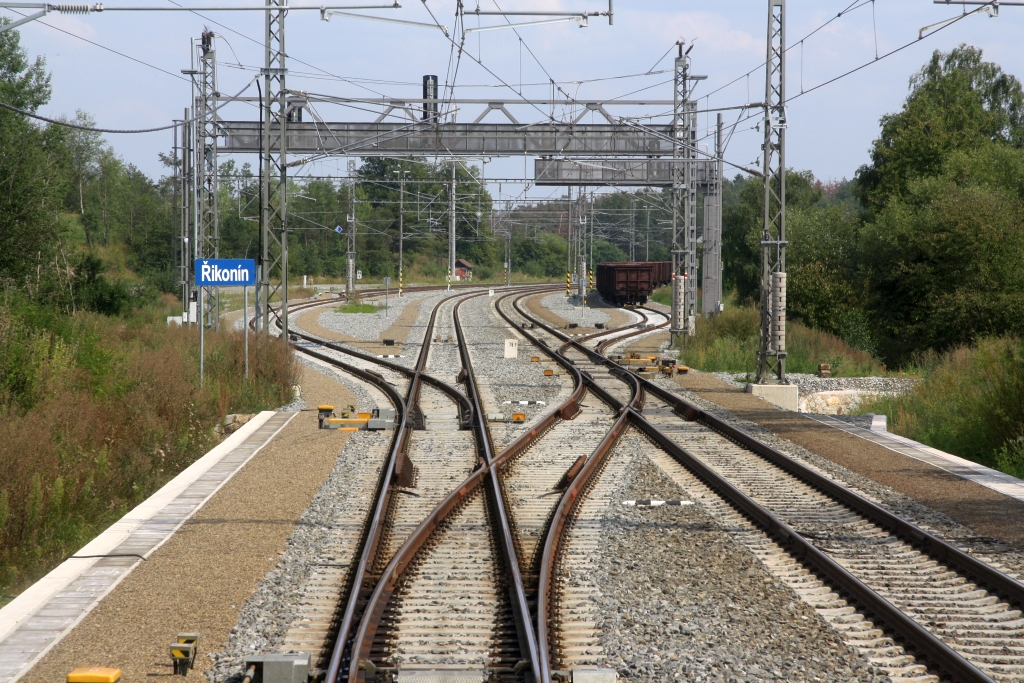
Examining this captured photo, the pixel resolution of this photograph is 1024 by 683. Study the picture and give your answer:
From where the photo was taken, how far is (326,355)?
2906cm

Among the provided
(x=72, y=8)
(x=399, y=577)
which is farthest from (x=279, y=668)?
(x=72, y=8)

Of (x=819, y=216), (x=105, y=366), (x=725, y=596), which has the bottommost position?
(x=725, y=596)

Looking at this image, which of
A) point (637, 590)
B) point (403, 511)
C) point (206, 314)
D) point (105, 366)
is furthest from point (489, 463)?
point (206, 314)

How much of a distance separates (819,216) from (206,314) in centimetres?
2566

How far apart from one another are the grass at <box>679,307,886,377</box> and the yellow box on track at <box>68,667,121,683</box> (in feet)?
67.3

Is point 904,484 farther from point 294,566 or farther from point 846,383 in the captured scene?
point 846,383

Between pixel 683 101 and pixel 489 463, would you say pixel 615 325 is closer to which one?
pixel 683 101

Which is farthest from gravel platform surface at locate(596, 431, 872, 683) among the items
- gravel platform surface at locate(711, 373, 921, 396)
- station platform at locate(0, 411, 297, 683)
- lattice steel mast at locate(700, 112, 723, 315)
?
lattice steel mast at locate(700, 112, 723, 315)

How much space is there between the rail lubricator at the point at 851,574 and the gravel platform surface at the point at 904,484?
15.2 inches

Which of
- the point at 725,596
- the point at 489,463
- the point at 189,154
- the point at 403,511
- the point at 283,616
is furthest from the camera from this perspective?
the point at 189,154

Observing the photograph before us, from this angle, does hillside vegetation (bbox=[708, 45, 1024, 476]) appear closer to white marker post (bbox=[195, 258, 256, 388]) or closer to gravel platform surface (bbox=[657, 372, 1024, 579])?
gravel platform surface (bbox=[657, 372, 1024, 579])

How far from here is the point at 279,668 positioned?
5.48m

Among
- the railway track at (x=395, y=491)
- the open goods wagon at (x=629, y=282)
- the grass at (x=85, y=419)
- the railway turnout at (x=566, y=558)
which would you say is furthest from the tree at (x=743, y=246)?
the railway turnout at (x=566, y=558)

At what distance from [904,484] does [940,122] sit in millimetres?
40741
